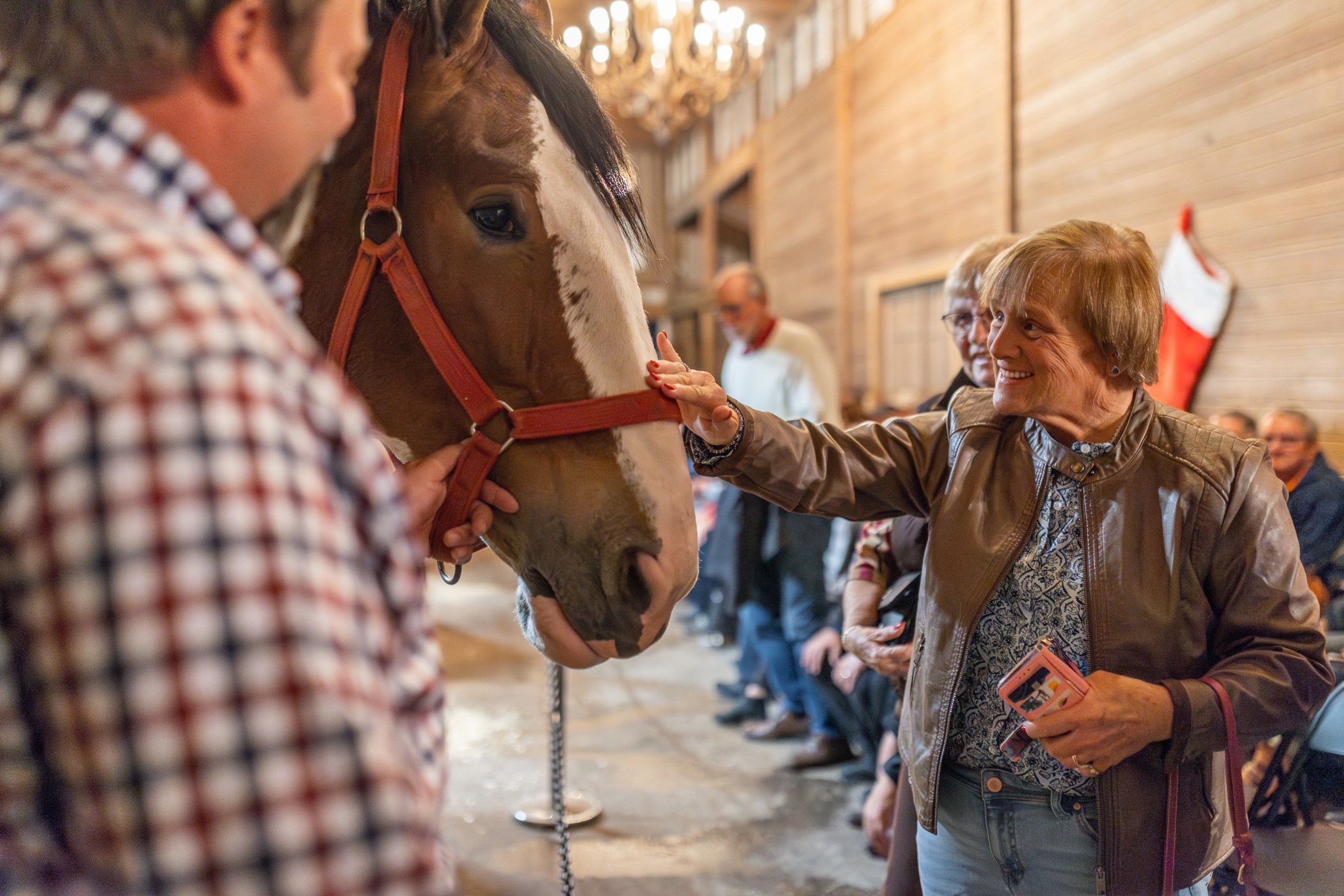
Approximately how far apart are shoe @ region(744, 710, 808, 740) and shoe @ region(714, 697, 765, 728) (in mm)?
186

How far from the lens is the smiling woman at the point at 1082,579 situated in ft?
3.78

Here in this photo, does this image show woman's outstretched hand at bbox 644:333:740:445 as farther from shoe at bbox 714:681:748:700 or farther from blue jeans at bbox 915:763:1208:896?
shoe at bbox 714:681:748:700

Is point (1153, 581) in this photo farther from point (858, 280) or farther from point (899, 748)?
point (858, 280)

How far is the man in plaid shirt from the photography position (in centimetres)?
36

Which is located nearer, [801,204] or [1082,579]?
[1082,579]

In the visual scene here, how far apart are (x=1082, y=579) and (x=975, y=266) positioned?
0.93 metres

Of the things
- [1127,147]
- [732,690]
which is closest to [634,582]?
[732,690]

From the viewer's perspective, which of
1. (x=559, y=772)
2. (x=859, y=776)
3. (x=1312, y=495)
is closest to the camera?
(x=559, y=772)

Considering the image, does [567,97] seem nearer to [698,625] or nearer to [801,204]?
[698,625]

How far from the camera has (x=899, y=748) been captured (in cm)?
142

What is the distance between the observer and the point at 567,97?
108 cm

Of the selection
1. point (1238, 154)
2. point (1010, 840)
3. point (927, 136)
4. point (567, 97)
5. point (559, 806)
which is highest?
point (927, 136)

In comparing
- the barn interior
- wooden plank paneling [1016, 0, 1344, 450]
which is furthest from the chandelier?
wooden plank paneling [1016, 0, 1344, 450]

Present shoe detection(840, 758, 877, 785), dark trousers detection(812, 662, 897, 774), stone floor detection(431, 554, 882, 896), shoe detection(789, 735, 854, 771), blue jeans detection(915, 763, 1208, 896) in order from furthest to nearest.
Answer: shoe detection(789, 735, 854, 771), shoe detection(840, 758, 877, 785), dark trousers detection(812, 662, 897, 774), stone floor detection(431, 554, 882, 896), blue jeans detection(915, 763, 1208, 896)
